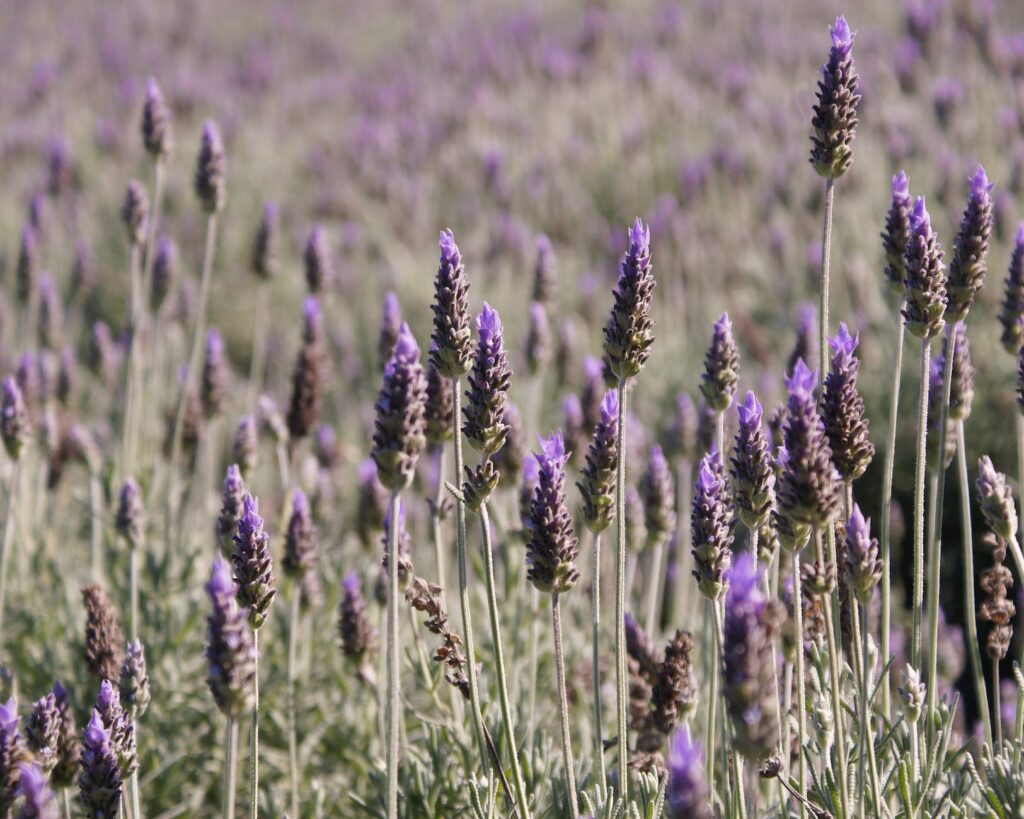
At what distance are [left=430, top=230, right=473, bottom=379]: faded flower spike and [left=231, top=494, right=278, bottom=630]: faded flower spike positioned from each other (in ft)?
1.18

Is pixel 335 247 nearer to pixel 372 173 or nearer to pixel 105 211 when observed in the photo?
pixel 372 173

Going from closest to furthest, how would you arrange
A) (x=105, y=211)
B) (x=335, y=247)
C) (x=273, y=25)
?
(x=335, y=247), (x=105, y=211), (x=273, y=25)

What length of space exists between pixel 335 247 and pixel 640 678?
5650 millimetres

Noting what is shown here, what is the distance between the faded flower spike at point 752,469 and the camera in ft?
5.54

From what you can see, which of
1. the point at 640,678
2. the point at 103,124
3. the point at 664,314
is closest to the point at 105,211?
the point at 103,124

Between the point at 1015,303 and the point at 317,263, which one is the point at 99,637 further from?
the point at 1015,303

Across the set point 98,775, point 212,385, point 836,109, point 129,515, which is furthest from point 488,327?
point 212,385

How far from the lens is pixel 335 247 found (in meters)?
7.52

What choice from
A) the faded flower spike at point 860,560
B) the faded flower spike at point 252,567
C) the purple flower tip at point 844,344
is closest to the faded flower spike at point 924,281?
the purple flower tip at point 844,344

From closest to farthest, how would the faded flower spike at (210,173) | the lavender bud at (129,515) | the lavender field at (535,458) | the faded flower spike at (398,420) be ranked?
the faded flower spike at (398,420)
the lavender field at (535,458)
the lavender bud at (129,515)
the faded flower spike at (210,173)

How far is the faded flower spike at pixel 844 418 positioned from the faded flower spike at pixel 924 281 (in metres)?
0.18

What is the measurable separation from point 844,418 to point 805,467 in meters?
0.18

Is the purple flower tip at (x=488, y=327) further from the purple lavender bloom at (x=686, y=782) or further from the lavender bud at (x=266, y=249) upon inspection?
the lavender bud at (x=266, y=249)

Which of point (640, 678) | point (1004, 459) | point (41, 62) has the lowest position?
point (640, 678)
